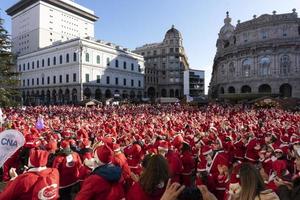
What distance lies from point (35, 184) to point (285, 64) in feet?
216

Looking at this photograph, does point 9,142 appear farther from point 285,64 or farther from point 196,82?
point 196,82

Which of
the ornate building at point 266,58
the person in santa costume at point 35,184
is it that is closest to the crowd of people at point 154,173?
the person in santa costume at point 35,184

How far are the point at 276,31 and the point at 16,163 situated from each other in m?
64.2

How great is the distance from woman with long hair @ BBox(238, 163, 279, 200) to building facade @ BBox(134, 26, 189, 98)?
3965 inches

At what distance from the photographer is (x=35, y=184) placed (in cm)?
439

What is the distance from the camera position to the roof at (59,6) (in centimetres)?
10031

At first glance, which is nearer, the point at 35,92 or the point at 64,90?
the point at 64,90

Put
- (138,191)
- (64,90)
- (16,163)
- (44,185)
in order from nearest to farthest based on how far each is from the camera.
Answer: (138,191)
(44,185)
(16,163)
(64,90)

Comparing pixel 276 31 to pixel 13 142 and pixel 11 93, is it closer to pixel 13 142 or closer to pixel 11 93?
pixel 11 93

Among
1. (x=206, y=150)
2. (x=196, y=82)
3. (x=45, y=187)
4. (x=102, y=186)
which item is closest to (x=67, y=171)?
(x=45, y=187)

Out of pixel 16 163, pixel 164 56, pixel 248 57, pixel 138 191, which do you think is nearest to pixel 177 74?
pixel 164 56

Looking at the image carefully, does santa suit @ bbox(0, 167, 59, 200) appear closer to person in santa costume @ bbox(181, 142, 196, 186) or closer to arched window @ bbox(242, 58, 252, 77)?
person in santa costume @ bbox(181, 142, 196, 186)

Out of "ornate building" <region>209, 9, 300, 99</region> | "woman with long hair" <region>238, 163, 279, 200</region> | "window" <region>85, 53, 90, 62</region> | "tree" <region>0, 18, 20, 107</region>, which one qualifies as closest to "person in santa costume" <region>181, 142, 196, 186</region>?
"woman with long hair" <region>238, 163, 279, 200</region>

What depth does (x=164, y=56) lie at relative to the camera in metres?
108
